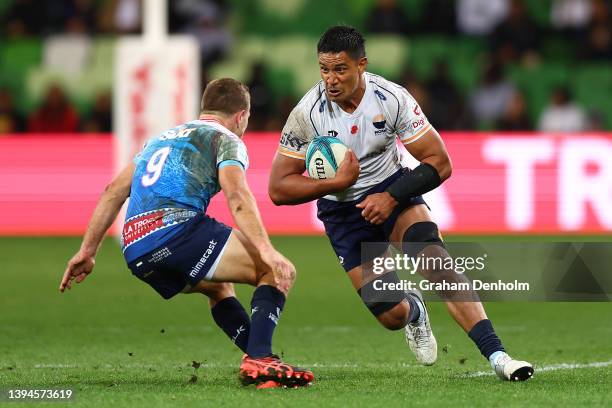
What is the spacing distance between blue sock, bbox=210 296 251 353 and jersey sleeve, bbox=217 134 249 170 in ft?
3.03

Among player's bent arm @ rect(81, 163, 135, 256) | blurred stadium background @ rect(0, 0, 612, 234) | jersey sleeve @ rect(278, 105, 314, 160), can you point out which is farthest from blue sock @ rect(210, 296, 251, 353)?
Result: blurred stadium background @ rect(0, 0, 612, 234)

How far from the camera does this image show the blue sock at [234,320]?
7289 mm

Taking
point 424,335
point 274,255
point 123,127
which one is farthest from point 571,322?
point 123,127

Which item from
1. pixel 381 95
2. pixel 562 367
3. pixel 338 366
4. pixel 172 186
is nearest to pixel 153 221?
pixel 172 186

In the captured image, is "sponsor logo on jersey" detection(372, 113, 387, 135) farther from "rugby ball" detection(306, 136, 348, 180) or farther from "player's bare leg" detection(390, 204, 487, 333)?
"player's bare leg" detection(390, 204, 487, 333)

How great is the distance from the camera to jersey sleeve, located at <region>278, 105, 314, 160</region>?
24.4 feet

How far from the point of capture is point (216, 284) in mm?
7301

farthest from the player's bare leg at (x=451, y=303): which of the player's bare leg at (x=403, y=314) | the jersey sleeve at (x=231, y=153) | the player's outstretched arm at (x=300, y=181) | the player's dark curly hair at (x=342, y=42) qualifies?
the jersey sleeve at (x=231, y=153)

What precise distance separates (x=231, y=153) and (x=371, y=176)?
120cm

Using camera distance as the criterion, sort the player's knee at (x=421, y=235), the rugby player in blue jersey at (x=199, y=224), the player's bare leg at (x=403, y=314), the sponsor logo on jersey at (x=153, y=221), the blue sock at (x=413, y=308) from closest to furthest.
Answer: the rugby player in blue jersey at (x=199, y=224) < the sponsor logo on jersey at (x=153, y=221) < the player's knee at (x=421, y=235) < the player's bare leg at (x=403, y=314) < the blue sock at (x=413, y=308)

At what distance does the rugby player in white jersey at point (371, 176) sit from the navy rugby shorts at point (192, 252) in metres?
0.67

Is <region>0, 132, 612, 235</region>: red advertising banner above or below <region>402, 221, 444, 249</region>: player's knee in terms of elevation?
below

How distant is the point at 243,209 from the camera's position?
653 centimetres

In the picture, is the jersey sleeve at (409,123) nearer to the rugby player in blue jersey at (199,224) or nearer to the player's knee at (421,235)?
the player's knee at (421,235)
